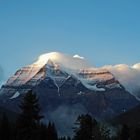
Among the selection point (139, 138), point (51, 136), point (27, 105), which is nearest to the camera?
point (27, 105)

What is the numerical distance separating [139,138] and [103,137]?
1354 centimetres

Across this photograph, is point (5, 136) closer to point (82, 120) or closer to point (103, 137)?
point (82, 120)

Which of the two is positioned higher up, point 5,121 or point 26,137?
point 5,121

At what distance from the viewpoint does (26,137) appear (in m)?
68.1

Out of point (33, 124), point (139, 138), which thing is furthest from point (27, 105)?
point (139, 138)

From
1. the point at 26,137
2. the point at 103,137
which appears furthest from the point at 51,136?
the point at 26,137

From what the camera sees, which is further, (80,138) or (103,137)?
(103,137)

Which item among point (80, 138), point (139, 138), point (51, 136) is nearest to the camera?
point (80, 138)

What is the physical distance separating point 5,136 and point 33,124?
→ 37.2 m

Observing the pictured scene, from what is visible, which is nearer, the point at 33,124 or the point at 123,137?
the point at 33,124

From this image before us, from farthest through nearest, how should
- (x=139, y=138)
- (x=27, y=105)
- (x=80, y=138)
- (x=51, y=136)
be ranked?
(x=139, y=138) → (x=51, y=136) → (x=80, y=138) → (x=27, y=105)

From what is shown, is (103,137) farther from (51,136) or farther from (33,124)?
(33,124)

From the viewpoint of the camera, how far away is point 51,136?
134000mm

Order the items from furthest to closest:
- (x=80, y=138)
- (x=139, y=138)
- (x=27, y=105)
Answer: (x=139, y=138), (x=80, y=138), (x=27, y=105)
